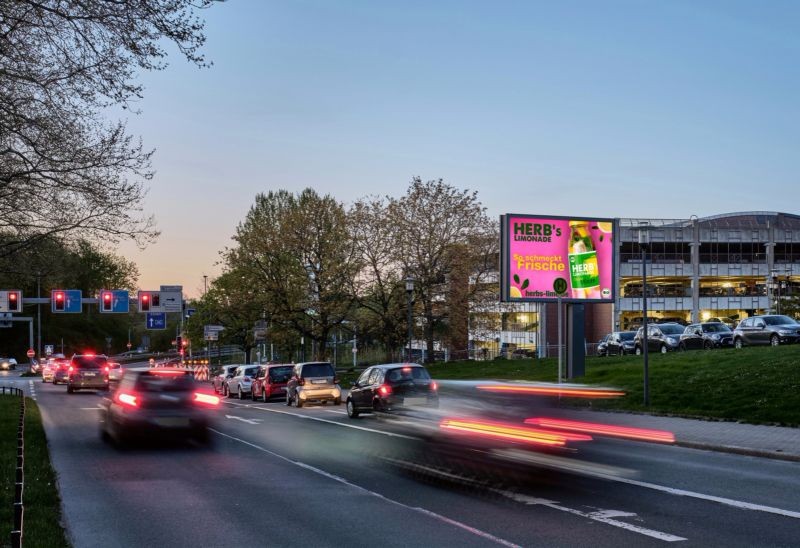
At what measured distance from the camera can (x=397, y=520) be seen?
9312mm

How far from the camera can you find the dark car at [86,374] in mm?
43031

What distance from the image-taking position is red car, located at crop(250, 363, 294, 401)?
1442 inches

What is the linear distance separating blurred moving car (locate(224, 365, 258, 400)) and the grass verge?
13568mm

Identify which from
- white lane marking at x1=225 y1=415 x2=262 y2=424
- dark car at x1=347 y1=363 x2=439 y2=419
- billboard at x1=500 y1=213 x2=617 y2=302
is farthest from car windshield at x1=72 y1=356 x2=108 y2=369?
dark car at x1=347 y1=363 x2=439 y2=419

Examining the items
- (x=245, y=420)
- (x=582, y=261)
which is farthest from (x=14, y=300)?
(x=582, y=261)

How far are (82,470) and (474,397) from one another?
6.78 m

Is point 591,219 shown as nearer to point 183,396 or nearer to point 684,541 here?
point 183,396

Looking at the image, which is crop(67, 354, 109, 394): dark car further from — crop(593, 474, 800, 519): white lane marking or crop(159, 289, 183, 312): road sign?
crop(593, 474, 800, 519): white lane marking

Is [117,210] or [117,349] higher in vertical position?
[117,210]

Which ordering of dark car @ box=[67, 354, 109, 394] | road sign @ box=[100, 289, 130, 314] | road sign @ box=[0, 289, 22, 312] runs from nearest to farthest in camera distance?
1. dark car @ box=[67, 354, 109, 394]
2. road sign @ box=[0, 289, 22, 312]
3. road sign @ box=[100, 289, 130, 314]

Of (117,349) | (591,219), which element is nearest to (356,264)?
(591,219)

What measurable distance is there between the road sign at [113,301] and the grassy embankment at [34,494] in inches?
1250

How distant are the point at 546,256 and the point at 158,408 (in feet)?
63.5

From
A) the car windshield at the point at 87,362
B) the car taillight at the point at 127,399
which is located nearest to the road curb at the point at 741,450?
the car taillight at the point at 127,399
